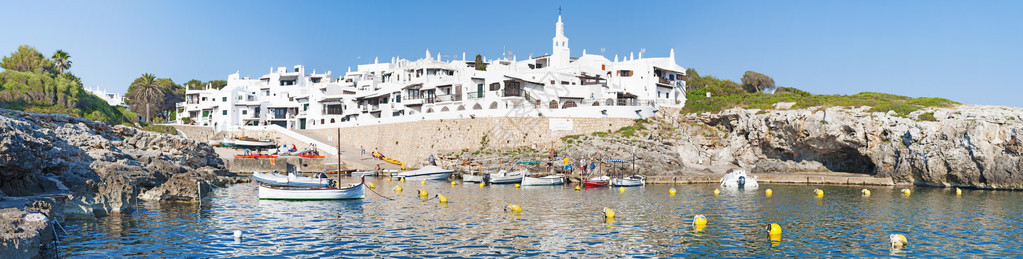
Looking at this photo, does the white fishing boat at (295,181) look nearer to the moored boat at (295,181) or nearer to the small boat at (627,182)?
the moored boat at (295,181)

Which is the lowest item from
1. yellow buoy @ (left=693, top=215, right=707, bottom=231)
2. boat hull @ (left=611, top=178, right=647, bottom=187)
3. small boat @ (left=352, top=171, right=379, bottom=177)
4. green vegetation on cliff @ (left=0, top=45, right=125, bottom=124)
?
yellow buoy @ (left=693, top=215, right=707, bottom=231)

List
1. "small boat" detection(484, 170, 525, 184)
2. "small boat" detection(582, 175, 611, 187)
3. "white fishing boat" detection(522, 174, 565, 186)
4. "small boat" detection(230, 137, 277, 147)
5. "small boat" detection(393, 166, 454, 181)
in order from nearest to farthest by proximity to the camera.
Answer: "small boat" detection(582, 175, 611, 187) → "white fishing boat" detection(522, 174, 565, 186) → "small boat" detection(484, 170, 525, 184) → "small boat" detection(393, 166, 454, 181) → "small boat" detection(230, 137, 277, 147)

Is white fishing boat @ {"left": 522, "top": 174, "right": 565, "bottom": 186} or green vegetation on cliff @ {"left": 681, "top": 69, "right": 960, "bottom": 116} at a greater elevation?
green vegetation on cliff @ {"left": 681, "top": 69, "right": 960, "bottom": 116}

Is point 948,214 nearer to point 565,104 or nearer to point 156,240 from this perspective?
point 156,240

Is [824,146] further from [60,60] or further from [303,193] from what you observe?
[60,60]

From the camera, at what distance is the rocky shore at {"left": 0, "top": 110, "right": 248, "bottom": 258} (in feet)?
54.5

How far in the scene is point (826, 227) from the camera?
96.0 feet

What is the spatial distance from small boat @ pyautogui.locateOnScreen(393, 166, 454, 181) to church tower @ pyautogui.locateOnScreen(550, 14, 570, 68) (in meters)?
35.8

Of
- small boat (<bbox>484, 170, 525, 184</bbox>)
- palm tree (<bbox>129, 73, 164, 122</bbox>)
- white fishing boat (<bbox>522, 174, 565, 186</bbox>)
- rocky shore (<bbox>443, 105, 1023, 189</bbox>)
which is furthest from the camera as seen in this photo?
palm tree (<bbox>129, 73, 164, 122</bbox>)

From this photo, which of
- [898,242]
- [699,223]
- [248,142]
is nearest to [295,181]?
[699,223]

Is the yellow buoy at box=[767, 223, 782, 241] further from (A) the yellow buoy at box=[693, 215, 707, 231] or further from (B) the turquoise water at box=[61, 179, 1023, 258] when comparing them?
(A) the yellow buoy at box=[693, 215, 707, 231]

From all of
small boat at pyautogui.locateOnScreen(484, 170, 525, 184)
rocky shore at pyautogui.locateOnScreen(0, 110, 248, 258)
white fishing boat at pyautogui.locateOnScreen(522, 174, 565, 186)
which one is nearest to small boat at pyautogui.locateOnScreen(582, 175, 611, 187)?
white fishing boat at pyautogui.locateOnScreen(522, 174, 565, 186)

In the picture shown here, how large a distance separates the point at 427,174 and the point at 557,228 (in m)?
35.9

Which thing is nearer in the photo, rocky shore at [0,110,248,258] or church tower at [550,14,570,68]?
rocky shore at [0,110,248,258]
